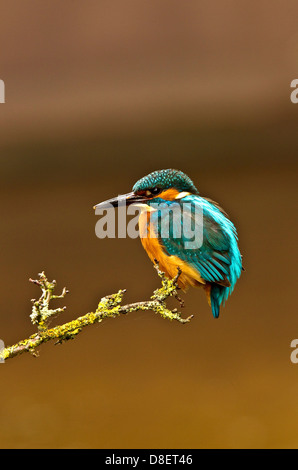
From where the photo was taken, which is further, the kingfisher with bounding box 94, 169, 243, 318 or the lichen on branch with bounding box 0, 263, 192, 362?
the kingfisher with bounding box 94, 169, 243, 318

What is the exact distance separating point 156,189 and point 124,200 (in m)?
0.05

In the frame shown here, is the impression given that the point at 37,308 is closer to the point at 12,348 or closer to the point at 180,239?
the point at 12,348

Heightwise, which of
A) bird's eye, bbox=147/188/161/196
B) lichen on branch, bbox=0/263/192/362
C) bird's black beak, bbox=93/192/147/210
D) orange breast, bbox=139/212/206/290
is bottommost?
lichen on branch, bbox=0/263/192/362

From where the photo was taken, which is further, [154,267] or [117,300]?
[154,267]

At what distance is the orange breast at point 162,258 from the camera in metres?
0.75

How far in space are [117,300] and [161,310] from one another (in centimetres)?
7

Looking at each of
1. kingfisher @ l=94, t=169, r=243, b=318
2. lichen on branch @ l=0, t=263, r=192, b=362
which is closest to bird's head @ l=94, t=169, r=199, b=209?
kingfisher @ l=94, t=169, r=243, b=318

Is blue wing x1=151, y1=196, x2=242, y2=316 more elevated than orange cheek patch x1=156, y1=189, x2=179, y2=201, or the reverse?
orange cheek patch x1=156, y1=189, x2=179, y2=201

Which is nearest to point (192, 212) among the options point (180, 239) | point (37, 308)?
point (180, 239)

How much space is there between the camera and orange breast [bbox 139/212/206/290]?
2.47 ft

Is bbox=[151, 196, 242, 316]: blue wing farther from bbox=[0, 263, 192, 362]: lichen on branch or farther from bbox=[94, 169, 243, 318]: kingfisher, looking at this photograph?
bbox=[0, 263, 192, 362]: lichen on branch

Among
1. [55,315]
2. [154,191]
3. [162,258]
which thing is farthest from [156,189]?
[55,315]

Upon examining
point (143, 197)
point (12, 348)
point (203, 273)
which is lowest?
point (12, 348)

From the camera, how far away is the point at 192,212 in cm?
74
